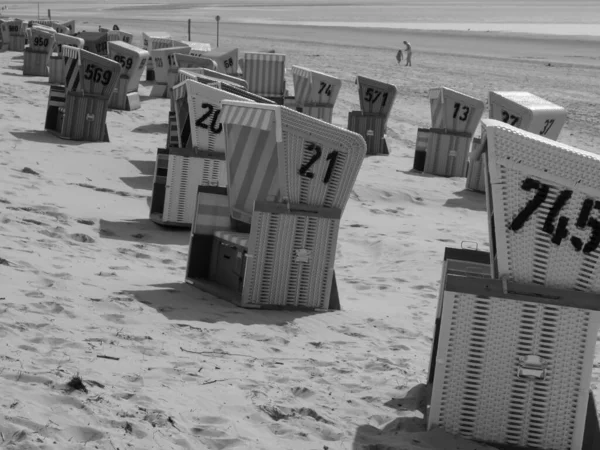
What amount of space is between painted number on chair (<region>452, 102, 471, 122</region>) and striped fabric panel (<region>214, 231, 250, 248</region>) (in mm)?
8135

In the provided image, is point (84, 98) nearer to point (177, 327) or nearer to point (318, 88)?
point (318, 88)

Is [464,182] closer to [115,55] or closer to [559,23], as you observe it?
[115,55]

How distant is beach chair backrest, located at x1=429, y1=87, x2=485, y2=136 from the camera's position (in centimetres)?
1525

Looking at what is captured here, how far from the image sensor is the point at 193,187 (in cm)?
981

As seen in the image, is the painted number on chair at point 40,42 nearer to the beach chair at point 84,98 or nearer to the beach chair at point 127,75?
the beach chair at point 127,75

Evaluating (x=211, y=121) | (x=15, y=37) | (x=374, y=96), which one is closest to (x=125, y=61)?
(x=374, y=96)

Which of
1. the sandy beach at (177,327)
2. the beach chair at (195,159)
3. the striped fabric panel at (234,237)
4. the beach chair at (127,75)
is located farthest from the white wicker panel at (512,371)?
the beach chair at (127,75)

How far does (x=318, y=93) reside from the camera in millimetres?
18047

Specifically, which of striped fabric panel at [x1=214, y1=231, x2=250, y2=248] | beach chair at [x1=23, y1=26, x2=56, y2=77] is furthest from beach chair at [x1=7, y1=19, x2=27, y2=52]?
striped fabric panel at [x1=214, y1=231, x2=250, y2=248]

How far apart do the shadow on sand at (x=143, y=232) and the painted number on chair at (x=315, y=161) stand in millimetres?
2390

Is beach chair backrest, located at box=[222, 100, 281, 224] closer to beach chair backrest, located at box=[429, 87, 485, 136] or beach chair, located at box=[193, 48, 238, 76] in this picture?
beach chair backrest, located at box=[429, 87, 485, 136]

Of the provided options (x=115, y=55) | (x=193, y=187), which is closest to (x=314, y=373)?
(x=193, y=187)

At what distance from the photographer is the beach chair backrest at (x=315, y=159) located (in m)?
7.18

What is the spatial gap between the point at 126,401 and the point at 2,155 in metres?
8.01
